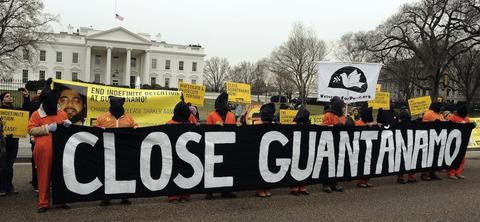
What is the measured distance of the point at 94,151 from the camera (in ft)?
20.2

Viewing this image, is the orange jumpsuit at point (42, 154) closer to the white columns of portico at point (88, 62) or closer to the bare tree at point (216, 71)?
the white columns of portico at point (88, 62)

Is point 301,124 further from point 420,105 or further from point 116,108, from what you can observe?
point 420,105

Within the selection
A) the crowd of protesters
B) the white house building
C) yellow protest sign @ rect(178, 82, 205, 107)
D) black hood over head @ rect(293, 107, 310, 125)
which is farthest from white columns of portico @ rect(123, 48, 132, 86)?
black hood over head @ rect(293, 107, 310, 125)

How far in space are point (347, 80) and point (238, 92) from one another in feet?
13.5

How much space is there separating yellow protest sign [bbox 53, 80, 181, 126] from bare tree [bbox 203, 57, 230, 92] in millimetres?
109915

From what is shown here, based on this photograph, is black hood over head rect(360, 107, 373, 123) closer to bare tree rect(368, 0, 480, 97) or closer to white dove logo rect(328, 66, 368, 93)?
white dove logo rect(328, 66, 368, 93)

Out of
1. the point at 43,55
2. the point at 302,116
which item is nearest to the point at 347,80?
the point at 302,116

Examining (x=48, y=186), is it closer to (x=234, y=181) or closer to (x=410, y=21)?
(x=234, y=181)

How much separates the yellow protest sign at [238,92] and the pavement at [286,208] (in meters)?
5.52

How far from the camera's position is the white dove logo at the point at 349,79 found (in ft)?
32.4

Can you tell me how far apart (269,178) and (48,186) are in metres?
3.47

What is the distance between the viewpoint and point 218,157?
272 inches

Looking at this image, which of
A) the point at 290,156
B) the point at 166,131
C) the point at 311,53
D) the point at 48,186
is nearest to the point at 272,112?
the point at 290,156

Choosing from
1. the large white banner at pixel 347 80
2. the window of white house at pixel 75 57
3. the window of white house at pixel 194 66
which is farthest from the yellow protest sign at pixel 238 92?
the window of white house at pixel 194 66
